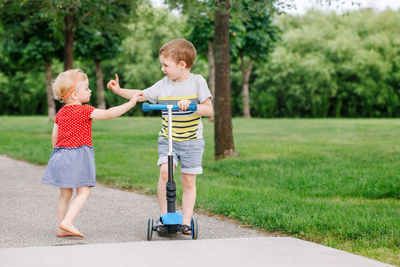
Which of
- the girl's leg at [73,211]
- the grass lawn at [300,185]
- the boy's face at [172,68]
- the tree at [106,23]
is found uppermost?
the tree at [106,23]

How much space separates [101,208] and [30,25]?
47.8ft

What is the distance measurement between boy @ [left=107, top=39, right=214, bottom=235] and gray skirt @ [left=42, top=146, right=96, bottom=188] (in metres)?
0.62

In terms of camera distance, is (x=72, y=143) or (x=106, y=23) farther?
(x=106, y=23)

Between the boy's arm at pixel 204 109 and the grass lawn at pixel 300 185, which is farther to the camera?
the grass lawn at pixel 300 185

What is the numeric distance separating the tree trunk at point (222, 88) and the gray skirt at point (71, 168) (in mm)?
6408

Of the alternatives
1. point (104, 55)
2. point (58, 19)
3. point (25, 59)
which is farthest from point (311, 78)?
point (58, 19)

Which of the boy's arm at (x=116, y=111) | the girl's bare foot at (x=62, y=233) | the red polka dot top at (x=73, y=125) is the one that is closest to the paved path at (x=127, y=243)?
the girl's bare foot at (x=62, y=233)

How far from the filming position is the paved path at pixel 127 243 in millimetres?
3893

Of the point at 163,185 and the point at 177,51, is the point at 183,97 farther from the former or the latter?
the point at 163,185

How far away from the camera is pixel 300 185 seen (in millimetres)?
8289

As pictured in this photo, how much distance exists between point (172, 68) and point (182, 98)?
0.28 m

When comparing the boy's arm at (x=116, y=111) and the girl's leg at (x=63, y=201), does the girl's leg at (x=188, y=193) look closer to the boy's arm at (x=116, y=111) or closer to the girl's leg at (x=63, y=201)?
the boy's arm at (x=116, y=111)

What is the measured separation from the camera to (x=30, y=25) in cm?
1941

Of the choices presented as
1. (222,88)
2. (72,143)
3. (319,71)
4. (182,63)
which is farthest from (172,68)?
(319,71)
